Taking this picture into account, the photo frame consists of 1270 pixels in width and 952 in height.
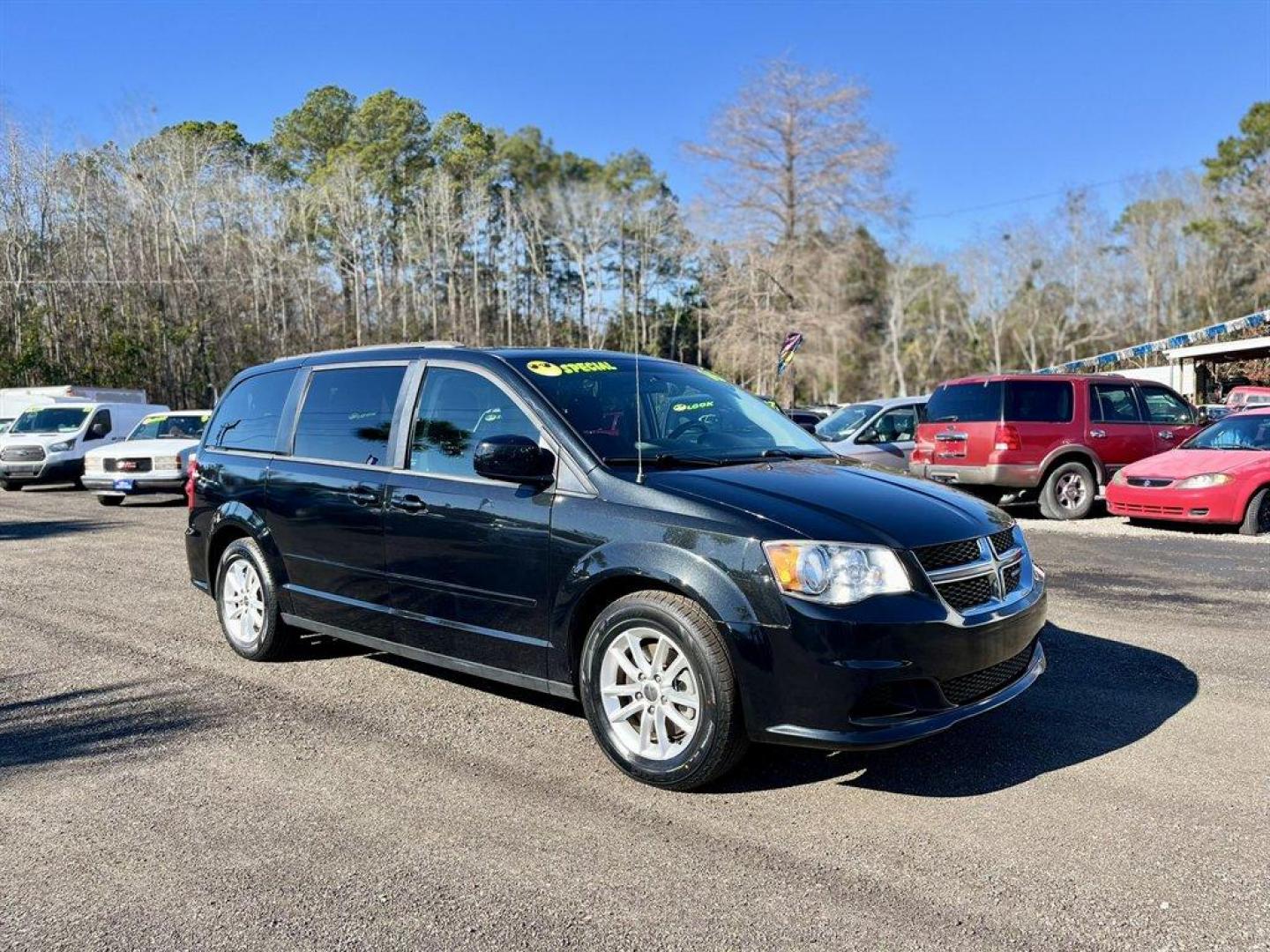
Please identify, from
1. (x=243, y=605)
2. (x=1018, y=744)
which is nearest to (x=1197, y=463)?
(x=1018, y=744)

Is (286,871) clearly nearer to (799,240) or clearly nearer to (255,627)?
(255,627)

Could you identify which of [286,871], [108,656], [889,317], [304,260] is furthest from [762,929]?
[889,317]

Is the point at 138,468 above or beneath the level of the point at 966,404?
beneath

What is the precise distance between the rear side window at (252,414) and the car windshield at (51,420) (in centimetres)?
1643

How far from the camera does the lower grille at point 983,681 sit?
12.5 feet

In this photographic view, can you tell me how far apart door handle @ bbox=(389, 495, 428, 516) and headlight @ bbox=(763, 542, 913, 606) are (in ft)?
6.28

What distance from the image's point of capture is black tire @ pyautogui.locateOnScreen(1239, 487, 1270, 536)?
1085 cm

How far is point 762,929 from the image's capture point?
2930mm

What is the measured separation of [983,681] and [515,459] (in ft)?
7.11

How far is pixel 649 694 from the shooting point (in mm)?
4004

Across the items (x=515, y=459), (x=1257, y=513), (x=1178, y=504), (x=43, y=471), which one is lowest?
(x=1257, y=513)

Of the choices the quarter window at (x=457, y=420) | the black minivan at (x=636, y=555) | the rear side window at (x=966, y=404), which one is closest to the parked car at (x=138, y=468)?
the black minivan at (x=636, y=555)

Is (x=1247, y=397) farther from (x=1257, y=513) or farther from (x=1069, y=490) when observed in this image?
(x=1257, y=513)

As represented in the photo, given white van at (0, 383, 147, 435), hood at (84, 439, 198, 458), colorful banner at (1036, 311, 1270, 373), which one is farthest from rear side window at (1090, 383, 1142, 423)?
white van at (0, 383, 147, 435)
